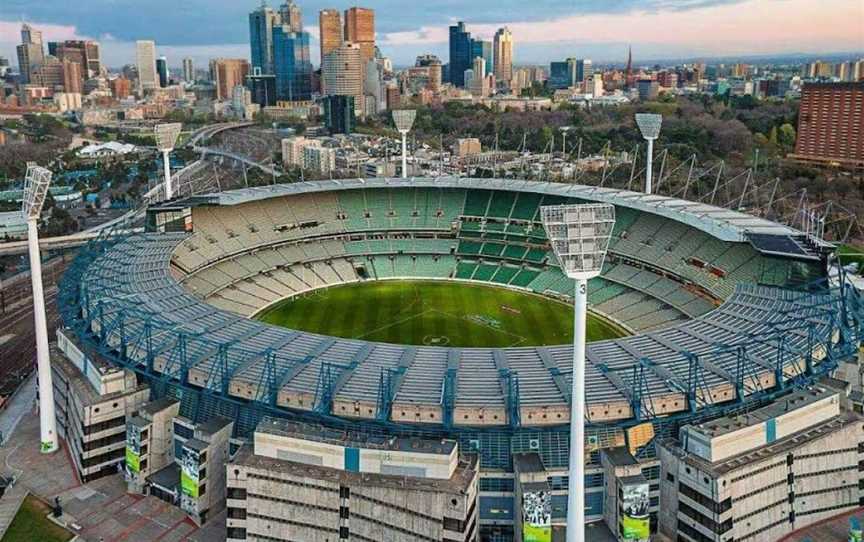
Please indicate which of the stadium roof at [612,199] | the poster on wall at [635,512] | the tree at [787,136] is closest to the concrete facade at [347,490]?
the poster on wall at [635,512]

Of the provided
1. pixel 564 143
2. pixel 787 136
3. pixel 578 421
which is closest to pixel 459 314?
pixel 578 421

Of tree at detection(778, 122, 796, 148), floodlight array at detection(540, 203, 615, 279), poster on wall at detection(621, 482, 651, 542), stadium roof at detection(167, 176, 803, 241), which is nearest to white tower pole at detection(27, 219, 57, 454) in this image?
stadium roof at detection(167, 176, 803, 241)

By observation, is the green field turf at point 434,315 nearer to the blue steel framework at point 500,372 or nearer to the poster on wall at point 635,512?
the blue steel framework at point 500,372

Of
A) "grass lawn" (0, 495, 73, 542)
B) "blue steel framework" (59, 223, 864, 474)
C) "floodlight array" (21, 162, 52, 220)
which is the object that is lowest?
"grass lawn" (0, 495, 73, 542)

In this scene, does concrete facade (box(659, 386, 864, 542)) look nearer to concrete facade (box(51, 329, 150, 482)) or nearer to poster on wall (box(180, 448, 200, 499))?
poster on wall (box(180, 448, 200, 499))

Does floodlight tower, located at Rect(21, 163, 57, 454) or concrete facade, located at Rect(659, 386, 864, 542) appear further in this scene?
floodlight tower, located at Rect(21, 163, 57, 454)

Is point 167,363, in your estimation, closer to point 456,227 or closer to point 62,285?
point 62,285

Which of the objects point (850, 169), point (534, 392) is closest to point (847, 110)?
point (850, 169)
